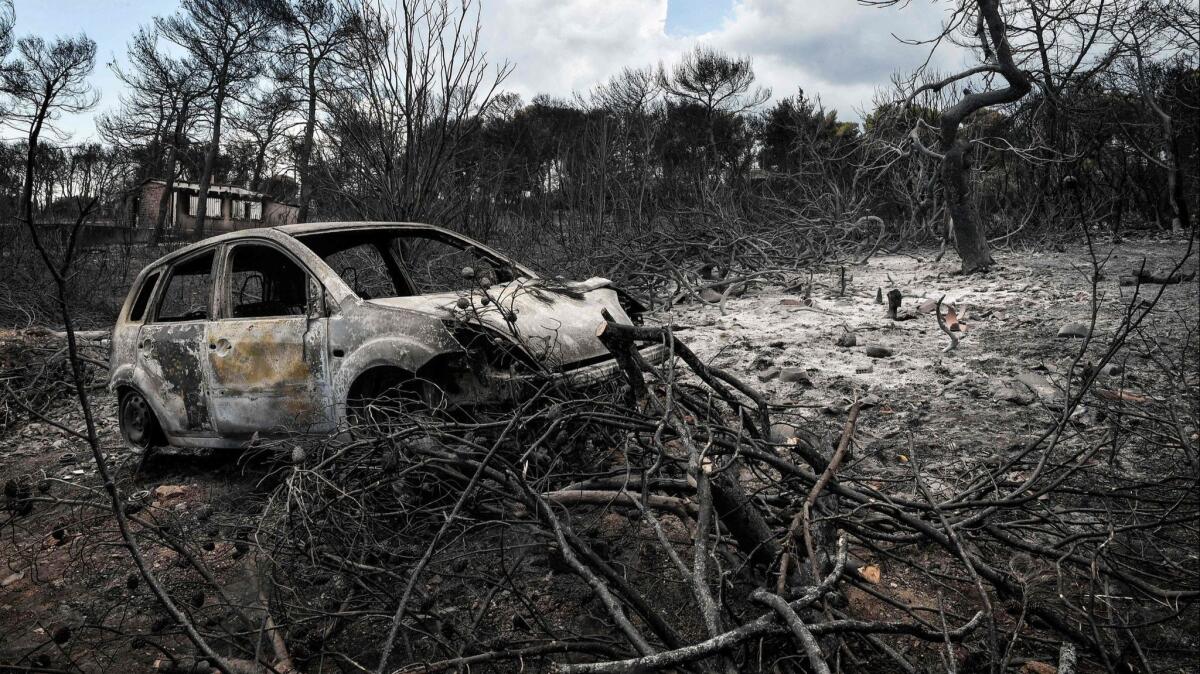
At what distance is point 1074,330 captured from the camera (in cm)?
660

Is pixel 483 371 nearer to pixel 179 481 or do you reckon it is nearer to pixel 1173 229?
pixel 179 481

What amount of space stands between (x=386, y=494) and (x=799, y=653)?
1986 millimetres

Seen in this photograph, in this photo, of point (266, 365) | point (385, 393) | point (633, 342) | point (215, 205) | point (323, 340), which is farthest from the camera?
point (215, 205)

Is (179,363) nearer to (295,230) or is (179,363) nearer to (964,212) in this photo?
(295,230)

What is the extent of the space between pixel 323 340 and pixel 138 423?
7.38 feet

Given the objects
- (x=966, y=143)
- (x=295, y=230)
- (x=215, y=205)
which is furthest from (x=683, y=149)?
(x=215, y=205)

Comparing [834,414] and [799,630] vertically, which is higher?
[799,630]

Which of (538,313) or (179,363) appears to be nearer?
(538,313)

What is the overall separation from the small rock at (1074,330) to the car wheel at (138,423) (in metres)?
7.48

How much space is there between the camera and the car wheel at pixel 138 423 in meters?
5.37

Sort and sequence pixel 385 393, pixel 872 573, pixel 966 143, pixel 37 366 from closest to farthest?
pixel 872 573 < pixel 385 393 < pixel 37 366 < pixel 966 143

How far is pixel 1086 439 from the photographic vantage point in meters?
4.50

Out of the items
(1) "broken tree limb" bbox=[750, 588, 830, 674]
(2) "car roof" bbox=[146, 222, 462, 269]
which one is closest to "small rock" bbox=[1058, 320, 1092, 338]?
(2) "car roof" bbox=[146, 222, 462, 269]

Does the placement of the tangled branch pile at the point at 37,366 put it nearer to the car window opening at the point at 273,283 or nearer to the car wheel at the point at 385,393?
the car window opening at the point at 273,283
